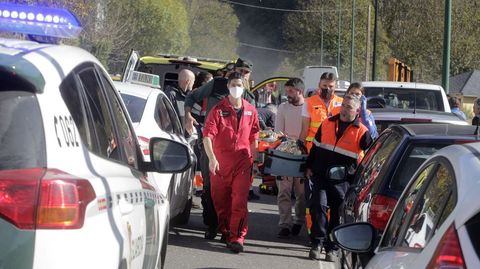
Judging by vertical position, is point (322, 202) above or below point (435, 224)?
below

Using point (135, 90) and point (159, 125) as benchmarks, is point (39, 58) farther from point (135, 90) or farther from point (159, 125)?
point (135, 90)

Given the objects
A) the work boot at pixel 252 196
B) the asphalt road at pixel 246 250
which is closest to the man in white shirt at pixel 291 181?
the asphalt road at pixel 246 250

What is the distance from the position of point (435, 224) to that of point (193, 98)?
7.53m

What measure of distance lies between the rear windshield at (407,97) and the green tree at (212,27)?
73.4 m

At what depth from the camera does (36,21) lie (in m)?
4.21

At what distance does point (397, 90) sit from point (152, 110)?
665 cm

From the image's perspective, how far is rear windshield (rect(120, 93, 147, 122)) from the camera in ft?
30.6

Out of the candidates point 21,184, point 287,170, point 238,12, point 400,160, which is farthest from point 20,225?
point 238,12

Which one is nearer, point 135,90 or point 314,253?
point 314,253

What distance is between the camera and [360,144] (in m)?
9.15

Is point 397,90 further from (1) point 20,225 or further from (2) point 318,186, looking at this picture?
(1) point 20,225

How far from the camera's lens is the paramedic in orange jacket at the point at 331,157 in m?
9.12

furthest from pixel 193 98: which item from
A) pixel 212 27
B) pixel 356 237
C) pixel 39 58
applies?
pixel 212 27

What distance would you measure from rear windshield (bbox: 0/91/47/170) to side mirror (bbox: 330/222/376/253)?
180cm
